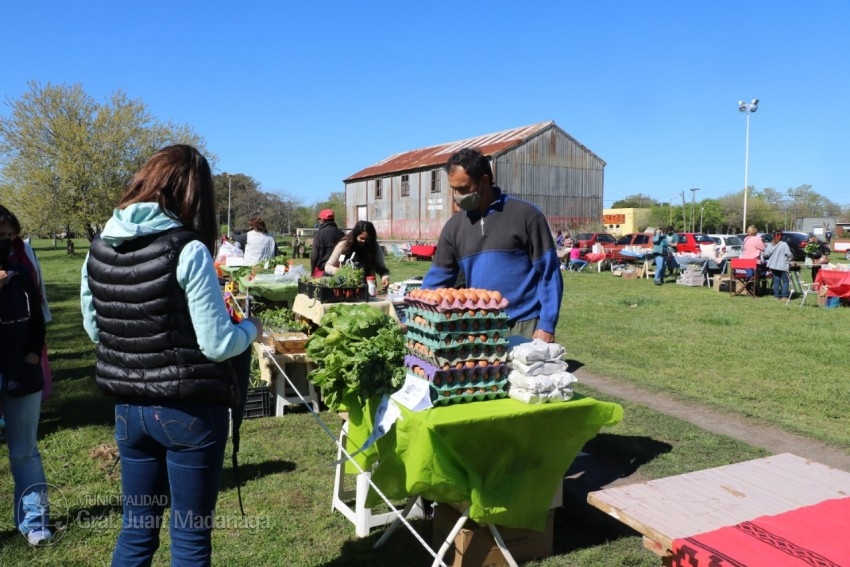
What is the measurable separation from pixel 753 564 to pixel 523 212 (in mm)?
2084

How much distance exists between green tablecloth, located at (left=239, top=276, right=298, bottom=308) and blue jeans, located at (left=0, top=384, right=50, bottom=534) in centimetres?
399

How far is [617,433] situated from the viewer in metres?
5.31

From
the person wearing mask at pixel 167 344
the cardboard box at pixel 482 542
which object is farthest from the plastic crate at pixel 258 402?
the person wearing mask at pixel 167 344

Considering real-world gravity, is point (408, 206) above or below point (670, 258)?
above

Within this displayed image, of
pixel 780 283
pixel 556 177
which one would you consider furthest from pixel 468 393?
pixel 556 177

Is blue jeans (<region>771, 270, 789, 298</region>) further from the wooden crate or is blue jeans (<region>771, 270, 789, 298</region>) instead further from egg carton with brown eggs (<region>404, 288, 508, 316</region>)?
egg carton with brown eggs (<region>404, 288, 508, 316</region>)

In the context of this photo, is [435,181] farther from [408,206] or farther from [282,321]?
[282,321]

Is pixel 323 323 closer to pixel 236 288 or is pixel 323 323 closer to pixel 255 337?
pixel 255 337

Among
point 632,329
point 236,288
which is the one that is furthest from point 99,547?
point 632,329

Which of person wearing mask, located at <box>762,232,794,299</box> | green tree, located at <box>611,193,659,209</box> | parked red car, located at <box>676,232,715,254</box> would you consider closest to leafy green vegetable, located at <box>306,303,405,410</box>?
person wearing mask, located at <box>762,232,794,299</box>

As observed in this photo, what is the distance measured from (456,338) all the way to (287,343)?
3.45 metres

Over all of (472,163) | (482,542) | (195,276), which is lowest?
(482,542)

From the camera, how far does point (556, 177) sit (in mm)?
37250

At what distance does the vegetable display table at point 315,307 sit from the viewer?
5902mm
